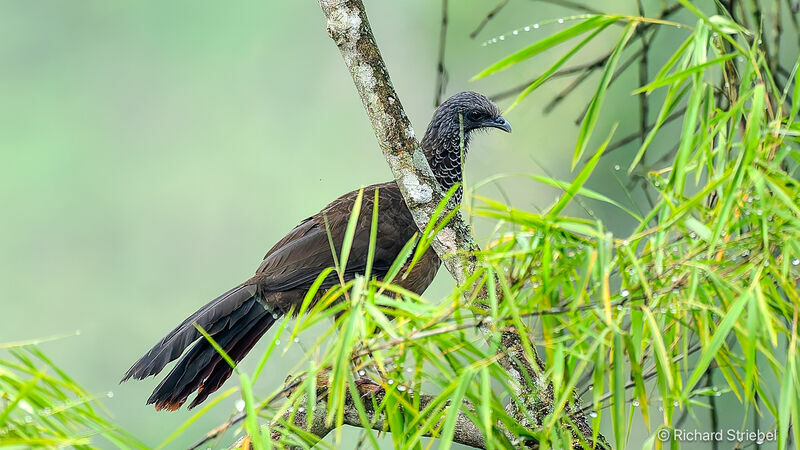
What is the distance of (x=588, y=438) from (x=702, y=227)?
2.10ft

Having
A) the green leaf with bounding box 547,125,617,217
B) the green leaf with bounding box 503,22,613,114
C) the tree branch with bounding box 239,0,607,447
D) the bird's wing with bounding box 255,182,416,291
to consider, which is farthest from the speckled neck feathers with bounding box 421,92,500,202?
the green leaf with bounding box 547,125,617,217

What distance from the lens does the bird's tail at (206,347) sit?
203cm

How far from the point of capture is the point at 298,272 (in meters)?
2.36

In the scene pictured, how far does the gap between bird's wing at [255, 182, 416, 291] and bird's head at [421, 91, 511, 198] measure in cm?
18

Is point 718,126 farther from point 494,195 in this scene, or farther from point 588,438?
point 494,195

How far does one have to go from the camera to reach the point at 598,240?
1037 mm

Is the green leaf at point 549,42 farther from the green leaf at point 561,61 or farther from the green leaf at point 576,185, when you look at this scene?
the green leaf at point 576,185

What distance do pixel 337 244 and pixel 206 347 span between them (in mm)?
486

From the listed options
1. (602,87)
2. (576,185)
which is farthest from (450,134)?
(576,185)

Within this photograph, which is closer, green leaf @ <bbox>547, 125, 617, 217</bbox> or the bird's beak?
green leaf @ <bbox>547, 125, 617, 217</bbox>

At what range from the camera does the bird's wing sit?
2.36 meters

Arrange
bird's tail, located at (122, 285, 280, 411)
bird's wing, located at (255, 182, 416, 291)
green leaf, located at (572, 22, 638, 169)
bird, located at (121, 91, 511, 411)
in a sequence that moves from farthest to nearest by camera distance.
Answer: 1. bird's wing, located at (255, 182, 416, 291)
2. bird, located at (121, 91, 511, 411)
3. bird's tail, located at (122, 285, 280, 411)
4. green leaf, located at (572, 22, 638, 169)

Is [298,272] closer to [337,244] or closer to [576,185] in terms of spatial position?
[337,244]

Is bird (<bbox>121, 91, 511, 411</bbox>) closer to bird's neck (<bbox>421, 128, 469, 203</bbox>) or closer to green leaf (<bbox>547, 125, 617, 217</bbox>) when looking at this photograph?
bird's neck (<bbox>421, 128, 469, 203</bbox>)
